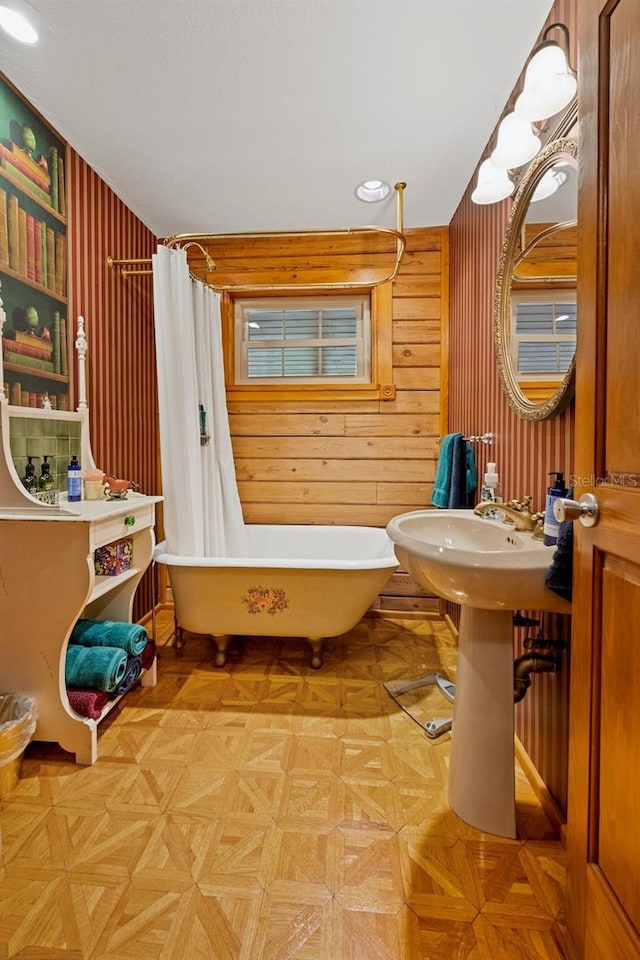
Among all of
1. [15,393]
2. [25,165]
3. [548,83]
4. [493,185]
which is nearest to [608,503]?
[548,83]

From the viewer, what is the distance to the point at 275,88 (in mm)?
1571

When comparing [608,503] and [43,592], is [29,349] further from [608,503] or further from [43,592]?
[608,503]

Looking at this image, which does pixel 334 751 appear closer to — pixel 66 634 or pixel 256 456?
pixel 66 634

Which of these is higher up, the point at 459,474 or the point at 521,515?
the point at 459,474

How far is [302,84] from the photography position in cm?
155

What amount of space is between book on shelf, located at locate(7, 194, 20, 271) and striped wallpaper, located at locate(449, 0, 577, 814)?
6.25ft

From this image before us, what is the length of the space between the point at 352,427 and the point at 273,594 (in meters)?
1.25

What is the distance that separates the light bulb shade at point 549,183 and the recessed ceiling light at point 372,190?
1.01 metres

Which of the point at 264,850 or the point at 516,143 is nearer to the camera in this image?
the point at 264,850

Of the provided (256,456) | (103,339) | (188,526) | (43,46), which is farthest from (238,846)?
(43,46)

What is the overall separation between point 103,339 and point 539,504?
2.17 meters

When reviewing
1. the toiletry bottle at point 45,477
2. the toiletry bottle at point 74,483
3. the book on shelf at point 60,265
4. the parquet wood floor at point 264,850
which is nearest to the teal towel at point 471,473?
the parquet wood floor at point 264,850

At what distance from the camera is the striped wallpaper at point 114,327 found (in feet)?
6.47

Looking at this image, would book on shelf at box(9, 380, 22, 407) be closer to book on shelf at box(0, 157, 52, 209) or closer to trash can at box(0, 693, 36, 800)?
book on shelf at box(0, 157, 52, 209)
